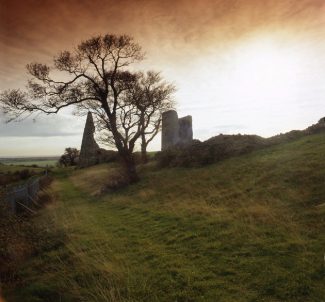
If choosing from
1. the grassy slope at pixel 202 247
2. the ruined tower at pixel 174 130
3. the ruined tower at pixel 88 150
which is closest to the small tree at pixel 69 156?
the ruined tower at pixel 88 150

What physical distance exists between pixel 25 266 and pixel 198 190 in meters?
9.28

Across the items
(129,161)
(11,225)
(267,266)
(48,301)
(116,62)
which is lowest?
(48,301)

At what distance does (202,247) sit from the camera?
29.6 ft

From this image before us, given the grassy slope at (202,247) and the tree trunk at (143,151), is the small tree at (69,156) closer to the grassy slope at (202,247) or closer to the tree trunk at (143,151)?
the tree trunk at (143,151)

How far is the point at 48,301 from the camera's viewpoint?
6.91 m

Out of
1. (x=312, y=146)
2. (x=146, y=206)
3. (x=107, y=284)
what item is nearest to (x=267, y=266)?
(x=107, y=284)

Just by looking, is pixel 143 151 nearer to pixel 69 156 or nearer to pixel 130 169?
pixel 130 169

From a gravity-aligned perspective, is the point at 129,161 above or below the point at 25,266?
above

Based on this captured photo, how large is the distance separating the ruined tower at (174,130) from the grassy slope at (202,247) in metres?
17.5

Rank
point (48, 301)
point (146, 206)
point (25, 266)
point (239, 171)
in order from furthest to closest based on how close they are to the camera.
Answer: point (239, 171) < point (146, 206) < point (25, 266) < point (48, 301)

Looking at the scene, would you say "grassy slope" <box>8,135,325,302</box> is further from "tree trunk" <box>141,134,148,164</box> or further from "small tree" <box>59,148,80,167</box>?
"small tree" <box>59,148,80,167</box>

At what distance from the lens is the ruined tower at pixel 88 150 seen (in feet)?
188

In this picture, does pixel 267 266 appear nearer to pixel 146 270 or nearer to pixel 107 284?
pixel 146 270

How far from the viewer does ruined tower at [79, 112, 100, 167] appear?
2255 inches
